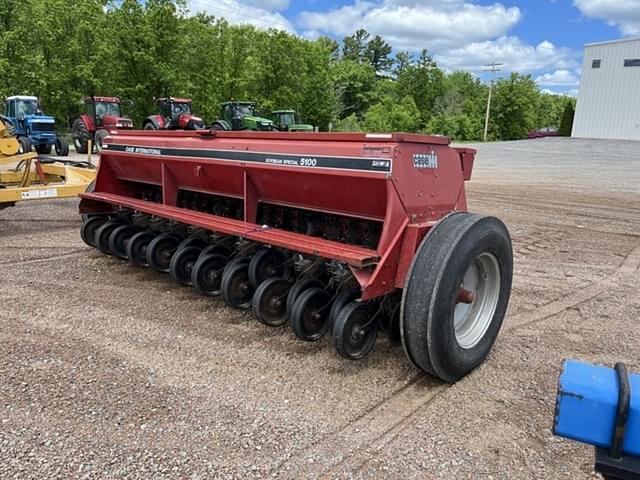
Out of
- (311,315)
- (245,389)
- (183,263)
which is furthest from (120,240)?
(245,389)

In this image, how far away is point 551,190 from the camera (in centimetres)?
1292

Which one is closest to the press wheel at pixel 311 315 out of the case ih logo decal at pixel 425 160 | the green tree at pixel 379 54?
the case ih logo decal at pixel 425 160

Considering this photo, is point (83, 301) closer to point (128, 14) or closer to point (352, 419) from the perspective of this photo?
point (352, 419)

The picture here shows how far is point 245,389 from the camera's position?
299cm

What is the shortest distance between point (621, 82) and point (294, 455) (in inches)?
1654

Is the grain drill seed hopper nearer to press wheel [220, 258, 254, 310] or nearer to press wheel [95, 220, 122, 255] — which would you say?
press wheel [220, 258, 254, 310]

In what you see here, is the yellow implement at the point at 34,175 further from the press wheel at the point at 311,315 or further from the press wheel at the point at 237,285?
the press wheel at the point at 311,315

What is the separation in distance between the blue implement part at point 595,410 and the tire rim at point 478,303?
6.68ft

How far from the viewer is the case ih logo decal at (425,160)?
316 centimetres

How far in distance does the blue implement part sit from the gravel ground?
1.23 metres

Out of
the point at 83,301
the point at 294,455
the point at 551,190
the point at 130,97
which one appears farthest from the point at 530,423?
the point at 130,97

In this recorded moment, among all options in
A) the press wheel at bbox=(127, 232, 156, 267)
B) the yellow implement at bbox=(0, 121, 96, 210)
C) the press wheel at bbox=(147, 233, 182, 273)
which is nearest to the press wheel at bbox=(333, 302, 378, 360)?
the press wheel at bbox=(147, 233, 182, 273)

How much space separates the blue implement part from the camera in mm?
→ 1204

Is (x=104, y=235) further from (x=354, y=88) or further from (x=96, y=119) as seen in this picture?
(x=354, y=88)
